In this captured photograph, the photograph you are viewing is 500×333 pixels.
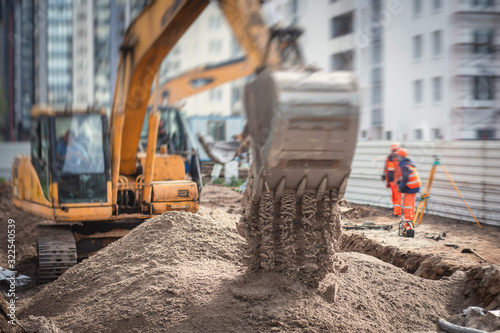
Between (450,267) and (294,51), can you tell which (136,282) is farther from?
(450,267)

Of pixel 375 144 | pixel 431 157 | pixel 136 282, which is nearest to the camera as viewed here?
pixel 136 282

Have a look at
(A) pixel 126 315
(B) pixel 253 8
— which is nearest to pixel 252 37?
(B) pixel 253 8

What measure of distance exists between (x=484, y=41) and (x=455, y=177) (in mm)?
11526

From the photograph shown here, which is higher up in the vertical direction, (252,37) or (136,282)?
Answer: (252,37)

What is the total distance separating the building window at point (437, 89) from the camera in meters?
19.4

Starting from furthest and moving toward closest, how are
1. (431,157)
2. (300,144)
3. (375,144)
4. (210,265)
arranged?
(375,144), (431,157), (210,265), (300,144)

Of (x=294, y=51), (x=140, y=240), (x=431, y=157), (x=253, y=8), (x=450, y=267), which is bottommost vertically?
(x=450, y=267)

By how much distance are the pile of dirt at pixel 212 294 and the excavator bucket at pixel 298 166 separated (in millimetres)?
266

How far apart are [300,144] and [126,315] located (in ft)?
7.01

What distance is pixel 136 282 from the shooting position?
5.23 m

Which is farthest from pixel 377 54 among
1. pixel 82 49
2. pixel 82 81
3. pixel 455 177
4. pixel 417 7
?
pixel 82 49

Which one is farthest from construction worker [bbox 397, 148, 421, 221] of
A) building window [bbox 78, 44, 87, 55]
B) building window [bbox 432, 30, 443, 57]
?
building window [bbox 432, 30, 443, 57]

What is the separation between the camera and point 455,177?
11016 mm

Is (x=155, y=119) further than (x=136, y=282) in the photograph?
Yes
